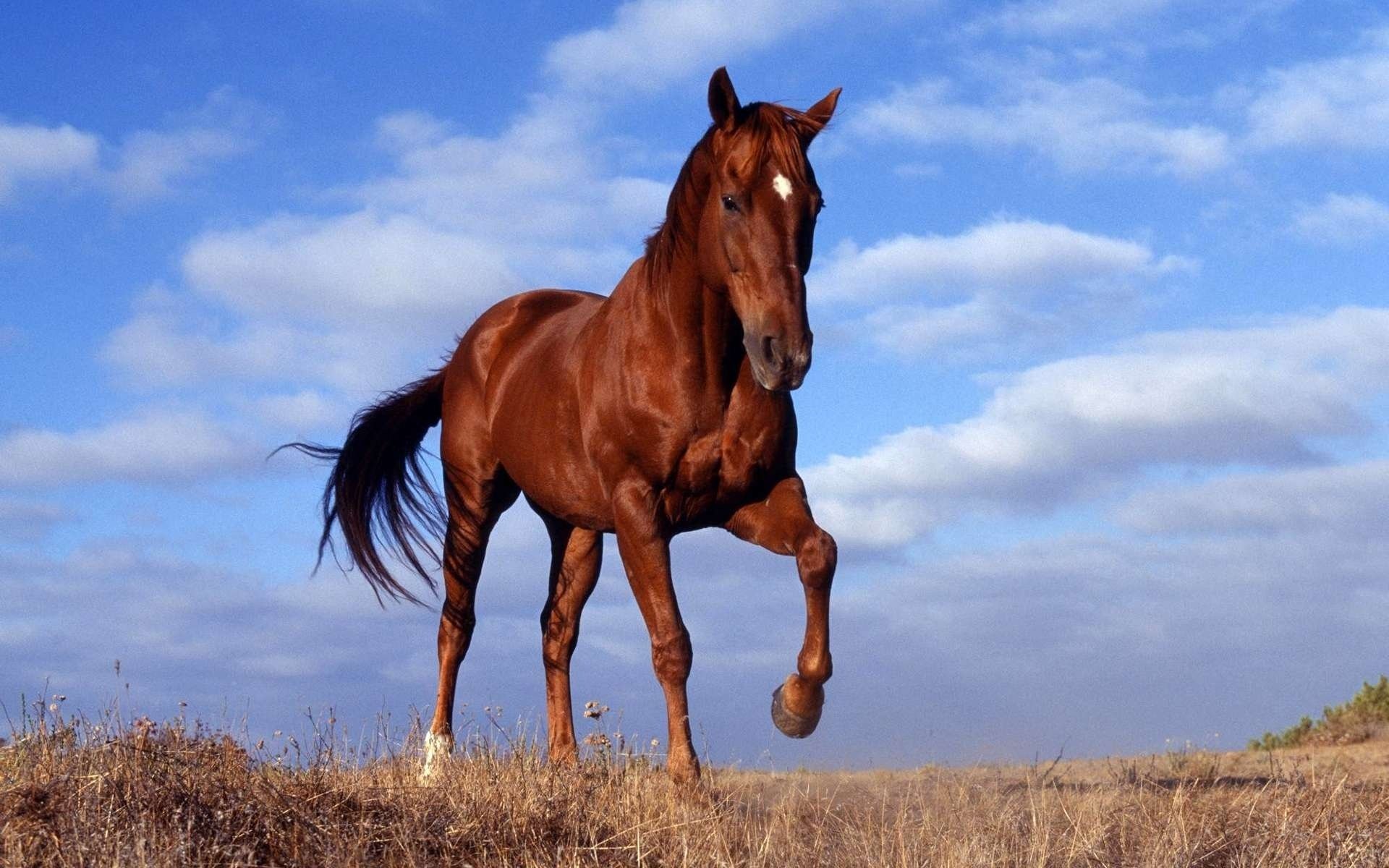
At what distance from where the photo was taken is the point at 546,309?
8.87m

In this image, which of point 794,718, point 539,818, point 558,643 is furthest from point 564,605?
point 539,818

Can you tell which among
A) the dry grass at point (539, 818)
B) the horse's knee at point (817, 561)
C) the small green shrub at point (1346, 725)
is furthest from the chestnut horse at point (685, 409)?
the small green shrub at point (1346, 725)

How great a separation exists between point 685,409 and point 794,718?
4.72ft

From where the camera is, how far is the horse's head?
555 cm

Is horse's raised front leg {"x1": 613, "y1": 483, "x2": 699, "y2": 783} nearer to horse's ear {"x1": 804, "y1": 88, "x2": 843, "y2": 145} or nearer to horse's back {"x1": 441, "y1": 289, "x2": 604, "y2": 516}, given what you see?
horse's back {"x1": 441, "y1": 289, "x2": 604, "y2": 516}

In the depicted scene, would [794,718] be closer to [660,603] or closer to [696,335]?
[660,603]

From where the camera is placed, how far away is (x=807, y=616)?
6.06 metres

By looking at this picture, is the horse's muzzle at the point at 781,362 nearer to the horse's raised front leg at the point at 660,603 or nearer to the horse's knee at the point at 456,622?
the horse's raised front leg at the point at 660,603

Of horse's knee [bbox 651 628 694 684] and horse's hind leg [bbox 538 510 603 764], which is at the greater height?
horse's hind leg [bbox 538 510 603 764]

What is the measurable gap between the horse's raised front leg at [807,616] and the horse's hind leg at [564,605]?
1983 mm

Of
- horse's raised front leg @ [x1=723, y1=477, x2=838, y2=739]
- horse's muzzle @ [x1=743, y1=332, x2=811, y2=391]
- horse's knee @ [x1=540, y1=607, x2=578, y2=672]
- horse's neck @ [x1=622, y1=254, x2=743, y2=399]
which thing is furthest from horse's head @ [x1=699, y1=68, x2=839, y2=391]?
horse's knee @ [x1=540, y1=607, x2=578, y2=672]

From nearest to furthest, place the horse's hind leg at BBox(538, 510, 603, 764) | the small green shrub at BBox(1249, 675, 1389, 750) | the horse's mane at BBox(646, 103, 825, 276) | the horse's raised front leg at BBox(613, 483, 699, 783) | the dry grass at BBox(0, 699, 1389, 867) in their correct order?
the dry grass at BBox(0, 699, 1389, 867), the horse's mane at BBox(646, 103, 825, 276), the horse's raised front leg at BBox(613, 483, 699, 783), the horse's hind leg at BBox(538, 510, 603, 764), the small green shrub at BBox(1249, 675, 1389, 750)

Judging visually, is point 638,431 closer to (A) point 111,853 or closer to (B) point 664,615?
(B) point 664,615

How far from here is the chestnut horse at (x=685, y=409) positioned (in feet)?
18.8
